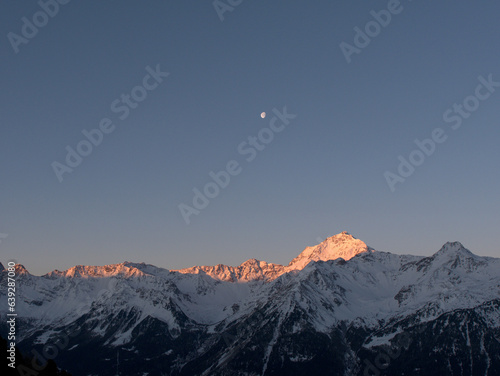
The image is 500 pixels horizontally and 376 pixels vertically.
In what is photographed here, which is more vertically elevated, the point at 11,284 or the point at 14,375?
the point at 11,284

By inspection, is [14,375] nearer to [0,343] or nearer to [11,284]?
[0,343]

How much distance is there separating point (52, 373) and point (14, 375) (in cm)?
1510

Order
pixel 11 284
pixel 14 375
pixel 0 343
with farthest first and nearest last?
pixel 11 284 < pixel 0 343 < pixel 14 375

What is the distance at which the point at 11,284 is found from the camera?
175m

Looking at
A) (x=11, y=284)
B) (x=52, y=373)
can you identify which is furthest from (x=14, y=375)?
(x=11, y=284)

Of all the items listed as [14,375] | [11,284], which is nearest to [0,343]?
[14,375]

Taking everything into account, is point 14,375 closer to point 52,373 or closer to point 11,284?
point 52,373

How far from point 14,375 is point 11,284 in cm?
5417

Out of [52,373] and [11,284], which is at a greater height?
[11,284]

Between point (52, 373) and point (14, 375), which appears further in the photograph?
point (52, 373)

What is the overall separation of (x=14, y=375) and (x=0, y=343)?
15441mm

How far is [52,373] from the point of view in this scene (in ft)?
465

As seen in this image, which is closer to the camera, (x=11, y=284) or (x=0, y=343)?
(x=0, y=343)

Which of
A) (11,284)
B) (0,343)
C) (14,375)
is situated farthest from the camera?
(11,284)
